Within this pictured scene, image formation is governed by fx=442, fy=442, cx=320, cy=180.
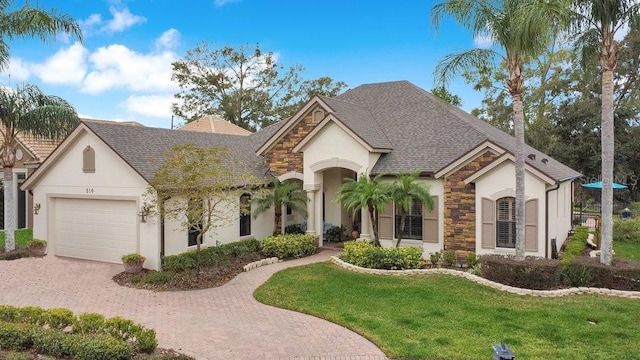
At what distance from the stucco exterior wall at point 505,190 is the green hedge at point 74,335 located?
37.8 feet

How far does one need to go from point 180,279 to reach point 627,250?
18.5 m

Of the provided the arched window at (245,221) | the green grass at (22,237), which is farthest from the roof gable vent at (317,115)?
the green grass at (22,237)

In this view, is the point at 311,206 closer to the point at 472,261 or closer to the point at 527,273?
the point at 472,261

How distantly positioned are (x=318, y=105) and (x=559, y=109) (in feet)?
90.3

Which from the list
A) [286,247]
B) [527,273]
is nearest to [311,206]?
[286,247]

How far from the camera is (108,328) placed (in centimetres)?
786

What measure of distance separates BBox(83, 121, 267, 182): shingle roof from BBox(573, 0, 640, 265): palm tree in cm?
1281

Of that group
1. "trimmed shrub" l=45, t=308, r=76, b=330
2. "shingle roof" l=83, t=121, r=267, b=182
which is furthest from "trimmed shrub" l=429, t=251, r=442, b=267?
"trimmed shrub" l=45, t=308, r=76, b=330

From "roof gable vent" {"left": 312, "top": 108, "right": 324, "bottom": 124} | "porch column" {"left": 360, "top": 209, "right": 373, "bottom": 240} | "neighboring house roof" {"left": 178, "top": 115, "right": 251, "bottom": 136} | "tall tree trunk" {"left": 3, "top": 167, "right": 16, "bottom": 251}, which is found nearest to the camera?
"tall tree trunk" {"left": 3, "top": 167, "right": 16, "bottom": 251}

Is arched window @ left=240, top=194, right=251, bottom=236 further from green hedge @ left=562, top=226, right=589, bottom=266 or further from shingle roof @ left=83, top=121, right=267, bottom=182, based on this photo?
green hedge @ left=562, top=226, right=589, bottom=266

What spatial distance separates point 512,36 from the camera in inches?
476

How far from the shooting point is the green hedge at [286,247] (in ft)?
55.7

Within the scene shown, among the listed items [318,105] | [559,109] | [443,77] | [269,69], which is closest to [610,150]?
[443,77]

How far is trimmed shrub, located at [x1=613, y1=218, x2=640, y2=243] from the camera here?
2150cm
